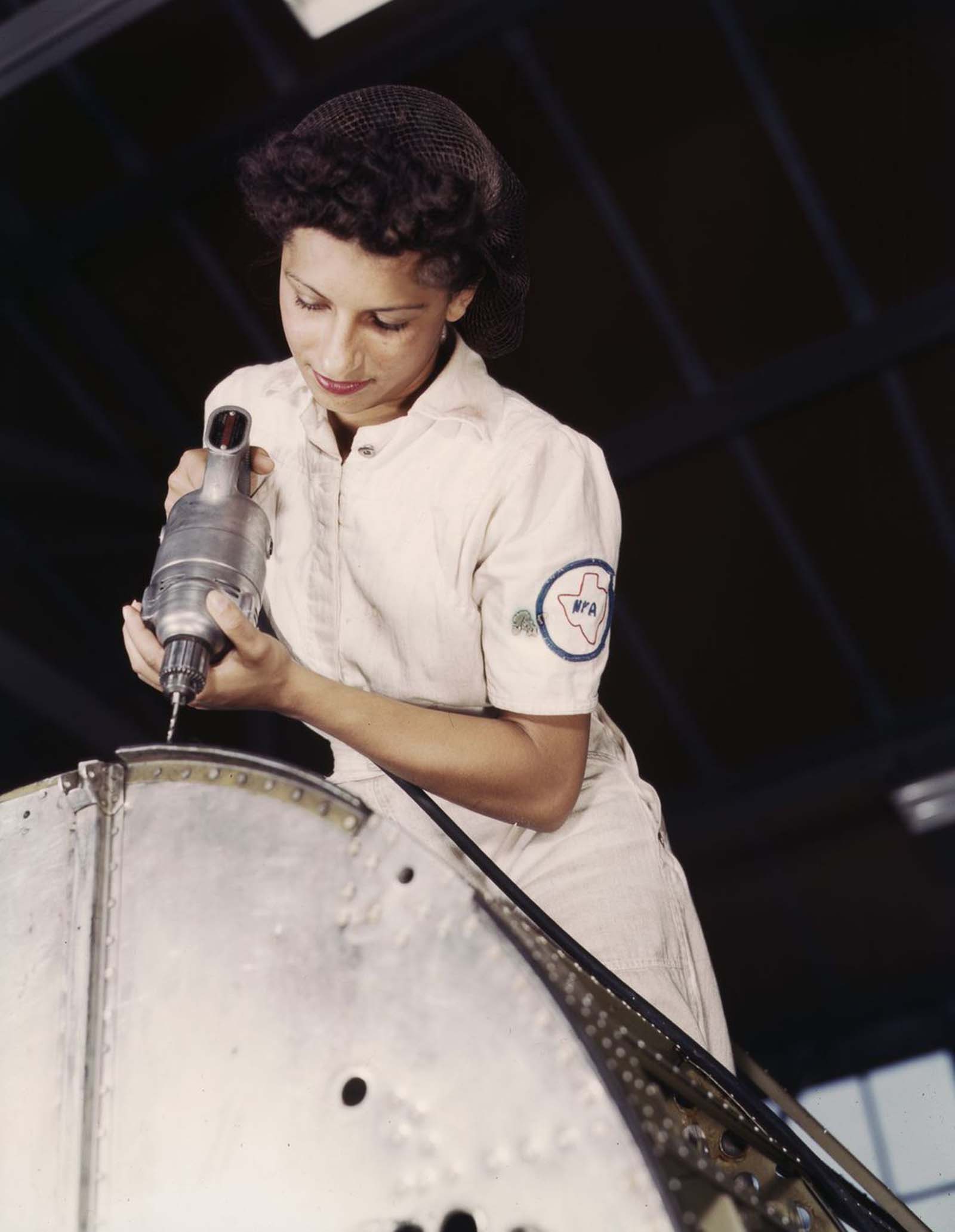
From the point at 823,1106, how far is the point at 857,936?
948 millimetres

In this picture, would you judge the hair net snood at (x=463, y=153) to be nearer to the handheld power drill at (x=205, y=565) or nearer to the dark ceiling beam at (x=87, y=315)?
the handheld power drill at (x=205, y=565)

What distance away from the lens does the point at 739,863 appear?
205 inches

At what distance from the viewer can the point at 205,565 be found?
1051 millimetres

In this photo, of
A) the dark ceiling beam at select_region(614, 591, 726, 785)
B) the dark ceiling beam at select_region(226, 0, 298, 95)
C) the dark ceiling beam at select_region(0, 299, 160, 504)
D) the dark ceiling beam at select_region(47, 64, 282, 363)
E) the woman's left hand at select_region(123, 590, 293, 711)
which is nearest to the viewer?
the woman's left hand at select_region(123, 590, 293, 711)

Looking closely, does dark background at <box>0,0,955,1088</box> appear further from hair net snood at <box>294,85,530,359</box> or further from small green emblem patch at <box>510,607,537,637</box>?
small green emblem patch at <box>510,607,537,637</box>

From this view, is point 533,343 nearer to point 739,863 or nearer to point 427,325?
point 427,325

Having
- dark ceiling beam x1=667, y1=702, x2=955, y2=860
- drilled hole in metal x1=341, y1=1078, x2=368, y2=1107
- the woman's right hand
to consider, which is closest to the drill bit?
the woman's right hand

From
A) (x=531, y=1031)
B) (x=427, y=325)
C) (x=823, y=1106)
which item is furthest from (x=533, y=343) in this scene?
(x=823, y=1106)

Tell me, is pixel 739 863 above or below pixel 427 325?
above

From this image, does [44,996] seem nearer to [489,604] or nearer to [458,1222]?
[458,1222]

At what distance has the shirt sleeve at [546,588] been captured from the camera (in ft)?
4.28

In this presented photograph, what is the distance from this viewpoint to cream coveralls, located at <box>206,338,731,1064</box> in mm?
1306

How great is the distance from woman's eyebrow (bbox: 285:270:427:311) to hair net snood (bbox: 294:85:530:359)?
5.6 inches

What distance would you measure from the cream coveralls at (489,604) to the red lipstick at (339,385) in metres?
0.08
